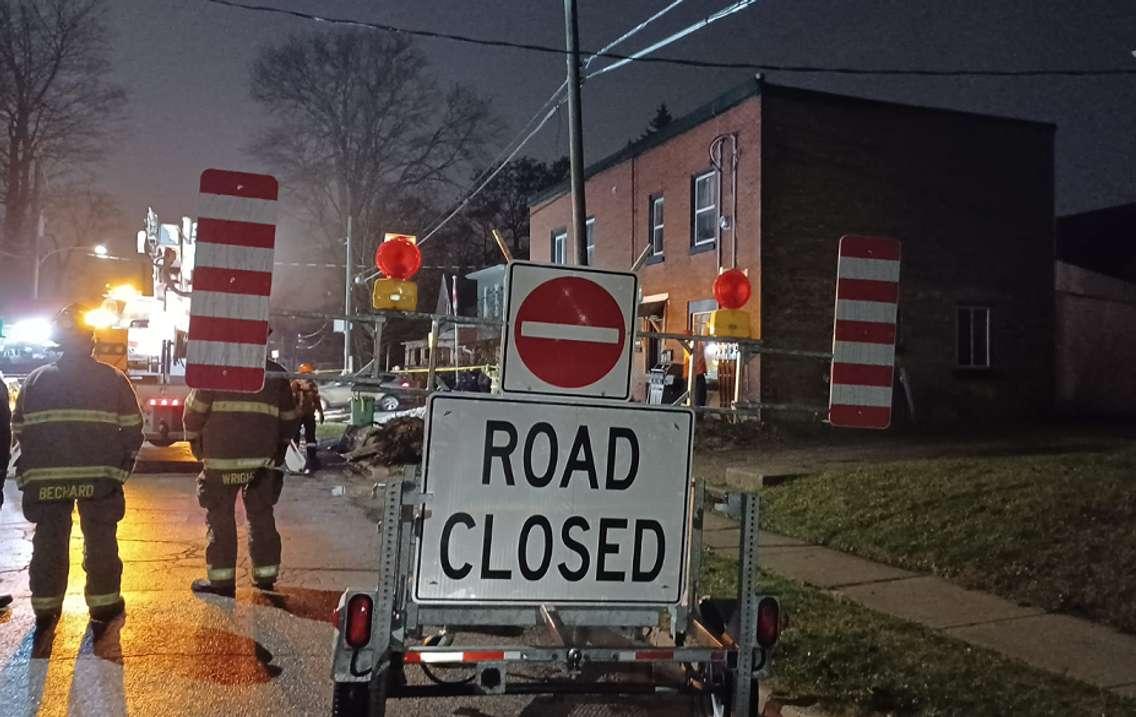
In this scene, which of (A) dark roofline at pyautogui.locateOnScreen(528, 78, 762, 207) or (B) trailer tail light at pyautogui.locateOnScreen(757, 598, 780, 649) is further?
(A) dark roofline at pyautogui.locateOnScreen(528, 78, 762, 207)

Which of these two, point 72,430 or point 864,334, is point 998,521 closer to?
point 864,334

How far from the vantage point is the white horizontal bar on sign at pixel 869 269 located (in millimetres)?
4866

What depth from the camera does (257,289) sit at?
410 cm

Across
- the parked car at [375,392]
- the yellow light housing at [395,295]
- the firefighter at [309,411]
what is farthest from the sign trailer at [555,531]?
the firefighter at [309,411]

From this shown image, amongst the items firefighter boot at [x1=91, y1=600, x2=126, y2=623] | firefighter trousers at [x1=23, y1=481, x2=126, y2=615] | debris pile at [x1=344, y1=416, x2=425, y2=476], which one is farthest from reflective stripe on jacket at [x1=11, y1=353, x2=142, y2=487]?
debris pile at [x1=344, y1=416, x2=425, y2=476]

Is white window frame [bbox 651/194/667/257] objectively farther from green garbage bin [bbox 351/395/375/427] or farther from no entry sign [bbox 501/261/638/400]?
no entry sign [bbox 501/261/638/400]

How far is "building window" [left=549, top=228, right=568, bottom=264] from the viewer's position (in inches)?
1132

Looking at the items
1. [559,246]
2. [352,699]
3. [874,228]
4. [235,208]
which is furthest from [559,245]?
[352,699]

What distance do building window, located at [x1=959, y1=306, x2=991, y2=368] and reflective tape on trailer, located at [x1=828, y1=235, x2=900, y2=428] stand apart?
16736 mm

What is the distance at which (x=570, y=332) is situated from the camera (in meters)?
3.90

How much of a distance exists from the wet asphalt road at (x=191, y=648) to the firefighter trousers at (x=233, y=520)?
0.20 meters

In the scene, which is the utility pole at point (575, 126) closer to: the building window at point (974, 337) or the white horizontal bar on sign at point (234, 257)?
the white horizontal bar on sign at point (234, 257)

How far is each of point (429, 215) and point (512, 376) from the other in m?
40.1

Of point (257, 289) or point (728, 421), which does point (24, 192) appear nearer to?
point (728, 421)
